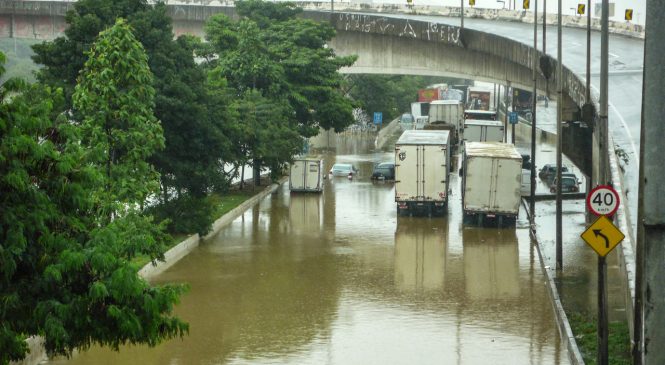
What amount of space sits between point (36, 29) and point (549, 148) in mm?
37792

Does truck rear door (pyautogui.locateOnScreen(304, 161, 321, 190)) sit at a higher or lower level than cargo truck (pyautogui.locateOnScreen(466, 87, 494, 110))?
lower

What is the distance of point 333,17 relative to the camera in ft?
205

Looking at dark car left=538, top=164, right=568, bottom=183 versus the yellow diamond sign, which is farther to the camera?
dark car left=538, top=164, right=568, bottom=183

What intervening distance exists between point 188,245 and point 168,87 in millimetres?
4966

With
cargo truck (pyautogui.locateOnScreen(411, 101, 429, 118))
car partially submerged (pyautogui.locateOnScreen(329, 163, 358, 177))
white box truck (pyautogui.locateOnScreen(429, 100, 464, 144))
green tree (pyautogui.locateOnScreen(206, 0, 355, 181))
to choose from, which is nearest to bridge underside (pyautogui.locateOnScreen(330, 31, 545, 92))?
green tree (pyautogui.locateOnScreen(206, 0, 355, 181))

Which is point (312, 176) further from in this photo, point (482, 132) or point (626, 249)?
point (626, 249)

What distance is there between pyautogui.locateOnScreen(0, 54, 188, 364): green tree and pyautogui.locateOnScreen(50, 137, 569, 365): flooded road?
7.66 m

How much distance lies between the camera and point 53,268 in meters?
12.7

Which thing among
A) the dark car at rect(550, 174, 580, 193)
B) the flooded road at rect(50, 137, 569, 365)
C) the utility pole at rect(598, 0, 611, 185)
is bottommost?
the flooded road at rect(50, 137, 569, 365)

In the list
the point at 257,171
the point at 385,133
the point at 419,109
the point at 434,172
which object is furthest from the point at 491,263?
the point at 419,109

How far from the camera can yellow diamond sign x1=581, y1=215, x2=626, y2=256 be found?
1672 centimetres

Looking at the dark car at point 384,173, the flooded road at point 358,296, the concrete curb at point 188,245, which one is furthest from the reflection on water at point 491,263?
the dark car at point 384,173

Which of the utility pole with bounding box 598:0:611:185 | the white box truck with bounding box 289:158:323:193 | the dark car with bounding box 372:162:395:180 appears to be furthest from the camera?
the dark car with bounding box 372:162:395:180

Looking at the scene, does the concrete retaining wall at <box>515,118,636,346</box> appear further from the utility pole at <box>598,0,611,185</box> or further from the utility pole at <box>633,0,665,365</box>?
the utility pole at <box>633,0,665,365</box>
